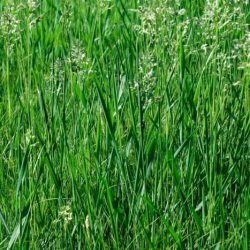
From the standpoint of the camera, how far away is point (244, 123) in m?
2.19

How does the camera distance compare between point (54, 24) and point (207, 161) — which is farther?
point (54, 24)

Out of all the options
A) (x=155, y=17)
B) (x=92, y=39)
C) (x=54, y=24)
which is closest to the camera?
(x=155, y=17)

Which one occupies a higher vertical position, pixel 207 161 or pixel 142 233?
pixel 207 161

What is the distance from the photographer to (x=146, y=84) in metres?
1.88

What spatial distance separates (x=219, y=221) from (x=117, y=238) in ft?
0.93

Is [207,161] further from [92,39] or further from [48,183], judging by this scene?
[92,39]

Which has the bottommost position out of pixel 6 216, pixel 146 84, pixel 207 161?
pixel 6 216

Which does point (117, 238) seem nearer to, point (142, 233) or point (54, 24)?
point (142, 233)

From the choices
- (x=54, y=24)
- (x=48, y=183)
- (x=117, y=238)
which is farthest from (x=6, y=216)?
(x=54, y=24)

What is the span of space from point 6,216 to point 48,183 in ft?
0.57

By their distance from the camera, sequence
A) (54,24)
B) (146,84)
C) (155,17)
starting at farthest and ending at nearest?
(54,24)
(155,17)
(146,84)

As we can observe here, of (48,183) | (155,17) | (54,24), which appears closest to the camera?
(155,17)

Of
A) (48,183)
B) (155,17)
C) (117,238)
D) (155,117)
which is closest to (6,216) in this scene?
(48,183)

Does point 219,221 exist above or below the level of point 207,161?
below
